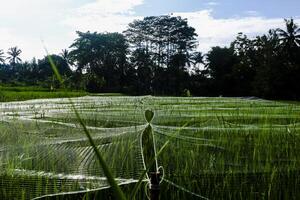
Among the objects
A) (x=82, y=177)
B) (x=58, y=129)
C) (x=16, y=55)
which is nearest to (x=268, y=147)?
(x=82, y=177)

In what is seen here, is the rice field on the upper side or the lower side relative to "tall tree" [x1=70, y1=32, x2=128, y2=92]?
lower

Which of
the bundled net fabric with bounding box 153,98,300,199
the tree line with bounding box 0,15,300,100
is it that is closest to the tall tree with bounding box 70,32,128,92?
the tree line with bounding box 0,15,300,100

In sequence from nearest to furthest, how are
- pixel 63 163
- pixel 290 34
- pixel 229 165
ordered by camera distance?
pixel 63 163 → pixel 229 165 → pixel 290 34

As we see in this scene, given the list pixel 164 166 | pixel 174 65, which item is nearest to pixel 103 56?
pixel 174 65

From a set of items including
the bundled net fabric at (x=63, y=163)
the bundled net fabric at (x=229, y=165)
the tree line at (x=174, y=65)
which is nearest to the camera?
the bundled net fabric at (x=63, y=163)

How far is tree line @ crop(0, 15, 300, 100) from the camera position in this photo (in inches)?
1451

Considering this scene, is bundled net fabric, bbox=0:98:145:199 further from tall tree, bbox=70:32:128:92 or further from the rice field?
tall tree, bbox=70:32:128:92

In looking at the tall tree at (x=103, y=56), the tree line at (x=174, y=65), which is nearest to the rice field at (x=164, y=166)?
the tree line at (x=174, y=65)

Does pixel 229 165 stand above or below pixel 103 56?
below

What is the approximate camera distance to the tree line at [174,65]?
36.8 metres

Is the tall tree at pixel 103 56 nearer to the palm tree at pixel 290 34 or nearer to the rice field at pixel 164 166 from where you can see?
the palm tree at pixel 290 34

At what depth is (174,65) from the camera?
176 ft

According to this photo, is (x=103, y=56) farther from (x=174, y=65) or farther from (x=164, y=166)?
(x=164, y=166)

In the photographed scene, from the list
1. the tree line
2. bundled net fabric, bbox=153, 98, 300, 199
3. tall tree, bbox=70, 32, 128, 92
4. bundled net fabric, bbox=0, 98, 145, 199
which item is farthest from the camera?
tall tree, bbox=70, 32, 128, 92
